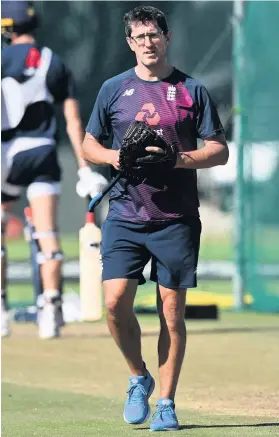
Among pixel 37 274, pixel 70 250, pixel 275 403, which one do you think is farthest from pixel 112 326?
pixel 70 250

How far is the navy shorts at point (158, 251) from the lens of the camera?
7.26m

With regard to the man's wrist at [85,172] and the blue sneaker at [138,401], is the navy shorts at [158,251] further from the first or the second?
the man's wrist at [85,172]

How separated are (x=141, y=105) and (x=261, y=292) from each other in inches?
320

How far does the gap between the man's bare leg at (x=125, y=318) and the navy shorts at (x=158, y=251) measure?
5 centimetres

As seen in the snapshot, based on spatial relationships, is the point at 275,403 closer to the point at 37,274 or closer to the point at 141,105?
the point at 141,105

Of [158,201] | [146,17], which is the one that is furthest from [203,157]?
[146,17]

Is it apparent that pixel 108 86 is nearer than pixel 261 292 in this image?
Yes

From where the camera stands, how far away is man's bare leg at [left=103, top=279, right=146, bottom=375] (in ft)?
23.9

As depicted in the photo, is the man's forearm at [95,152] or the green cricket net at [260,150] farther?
the green cricket net at [260,150]

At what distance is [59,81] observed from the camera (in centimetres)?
1216

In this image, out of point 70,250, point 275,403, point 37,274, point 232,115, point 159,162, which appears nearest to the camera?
point 159,162

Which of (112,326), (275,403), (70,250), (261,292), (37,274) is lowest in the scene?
(70,250)

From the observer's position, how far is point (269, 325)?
1334 cm

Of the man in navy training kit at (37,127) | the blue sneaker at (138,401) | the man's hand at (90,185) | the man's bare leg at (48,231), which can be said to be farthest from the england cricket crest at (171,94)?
the man's bare leg at (48,231)
